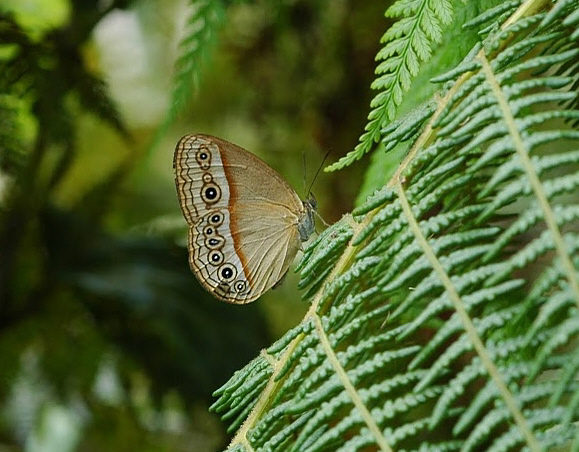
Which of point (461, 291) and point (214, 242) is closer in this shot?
point (461, 291)

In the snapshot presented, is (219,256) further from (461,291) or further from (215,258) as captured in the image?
(461,291)

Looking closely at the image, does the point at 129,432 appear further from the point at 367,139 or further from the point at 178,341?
the point at 367,139

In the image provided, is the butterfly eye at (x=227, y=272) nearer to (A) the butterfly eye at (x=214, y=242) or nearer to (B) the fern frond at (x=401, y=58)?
(A) the butterfly eye at (x=214, y=242)

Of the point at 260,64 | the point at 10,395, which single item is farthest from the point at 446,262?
the point at 260,64

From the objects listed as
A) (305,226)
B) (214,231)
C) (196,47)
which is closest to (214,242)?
(214,231)

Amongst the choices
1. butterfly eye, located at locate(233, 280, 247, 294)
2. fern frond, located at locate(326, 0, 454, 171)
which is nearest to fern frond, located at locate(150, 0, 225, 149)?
butterfly eye, located at locate(233, 280, 247, 294)

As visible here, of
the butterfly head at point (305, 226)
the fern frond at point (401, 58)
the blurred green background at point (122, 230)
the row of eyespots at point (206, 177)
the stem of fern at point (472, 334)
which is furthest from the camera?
the blurred green background at point (122, 230)

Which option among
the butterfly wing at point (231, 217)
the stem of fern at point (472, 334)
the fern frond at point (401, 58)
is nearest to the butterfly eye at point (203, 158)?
the butterfly wing at point (231, 217)

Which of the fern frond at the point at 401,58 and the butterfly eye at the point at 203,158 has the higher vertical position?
the butterfly eye at the point at 203,158
